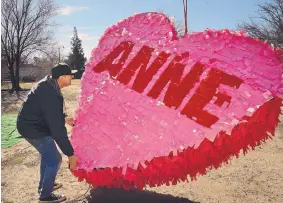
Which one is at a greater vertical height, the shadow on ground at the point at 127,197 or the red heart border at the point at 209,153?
the red heart border at the point at 209,153

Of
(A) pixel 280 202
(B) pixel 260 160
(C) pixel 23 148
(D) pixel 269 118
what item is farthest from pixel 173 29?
(C) pixel 23 148

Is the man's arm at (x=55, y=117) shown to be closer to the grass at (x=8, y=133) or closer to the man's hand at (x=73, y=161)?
the man's hand at (x=73, y=161)

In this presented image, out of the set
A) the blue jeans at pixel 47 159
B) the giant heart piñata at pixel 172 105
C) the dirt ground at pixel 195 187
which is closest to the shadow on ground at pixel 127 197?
the dirt ground at pixel 195 187

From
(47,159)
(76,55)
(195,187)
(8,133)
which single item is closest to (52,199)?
(47,159)

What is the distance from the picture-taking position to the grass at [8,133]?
21.7 ft

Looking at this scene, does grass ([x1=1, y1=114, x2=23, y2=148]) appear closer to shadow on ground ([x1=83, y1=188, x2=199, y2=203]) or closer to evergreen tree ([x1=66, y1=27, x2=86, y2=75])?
shadow on ground ([x1=83, y1=188, x2=199, y2=203])

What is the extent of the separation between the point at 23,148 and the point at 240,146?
4690 mm

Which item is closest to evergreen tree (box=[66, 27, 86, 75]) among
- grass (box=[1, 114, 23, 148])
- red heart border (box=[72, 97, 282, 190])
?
grass (box=[1, 114, 23, 148])

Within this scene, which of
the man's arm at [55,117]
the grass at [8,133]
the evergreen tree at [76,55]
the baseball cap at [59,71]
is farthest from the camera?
the evergreen tree at [76,55]

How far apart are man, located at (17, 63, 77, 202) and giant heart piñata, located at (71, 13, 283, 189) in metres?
0.25

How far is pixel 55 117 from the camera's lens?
2816mm

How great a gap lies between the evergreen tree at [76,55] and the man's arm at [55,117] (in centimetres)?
5185

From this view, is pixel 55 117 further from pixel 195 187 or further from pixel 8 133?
pixel 8 133

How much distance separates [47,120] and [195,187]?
2.01 metres
